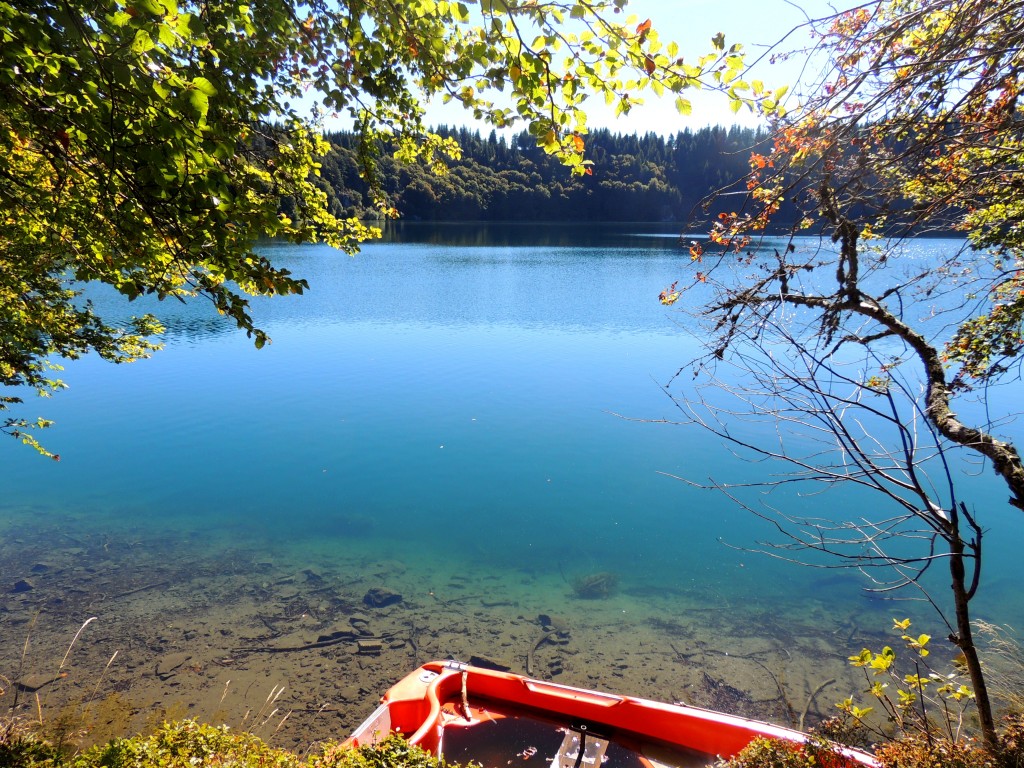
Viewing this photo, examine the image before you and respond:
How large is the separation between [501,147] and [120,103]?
132 meters

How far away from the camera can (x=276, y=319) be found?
23969mm

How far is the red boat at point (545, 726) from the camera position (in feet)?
14.6

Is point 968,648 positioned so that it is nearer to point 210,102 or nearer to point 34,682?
point 210,102

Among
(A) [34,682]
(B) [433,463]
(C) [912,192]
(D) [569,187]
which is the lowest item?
(A) [34,682]

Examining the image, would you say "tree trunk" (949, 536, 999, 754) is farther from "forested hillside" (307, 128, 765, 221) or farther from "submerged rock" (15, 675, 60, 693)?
"forested hillside" (307, 128, 765, 221)

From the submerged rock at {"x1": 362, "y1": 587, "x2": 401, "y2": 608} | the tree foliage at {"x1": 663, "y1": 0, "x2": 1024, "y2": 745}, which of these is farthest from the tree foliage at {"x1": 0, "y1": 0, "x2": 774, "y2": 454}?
the submerged rock at {"x1": 362, "y1": 587, "x2": 401, "y2": 608}

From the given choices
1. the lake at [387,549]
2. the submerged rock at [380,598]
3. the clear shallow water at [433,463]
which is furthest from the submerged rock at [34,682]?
the submerged rock at [380,598]

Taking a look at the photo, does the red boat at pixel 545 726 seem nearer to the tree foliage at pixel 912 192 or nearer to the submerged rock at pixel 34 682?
the tree foliage at pixel 912 192

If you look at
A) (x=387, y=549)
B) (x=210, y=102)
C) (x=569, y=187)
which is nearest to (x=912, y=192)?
(x=210, y=102)

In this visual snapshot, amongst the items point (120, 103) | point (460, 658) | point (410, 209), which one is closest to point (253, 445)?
point (460, 658)

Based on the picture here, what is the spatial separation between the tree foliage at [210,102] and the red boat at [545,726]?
138 inches

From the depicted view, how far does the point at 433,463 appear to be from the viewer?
1160 cm

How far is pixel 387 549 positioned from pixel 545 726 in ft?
15.1

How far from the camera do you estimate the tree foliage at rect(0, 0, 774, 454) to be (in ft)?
7.84
